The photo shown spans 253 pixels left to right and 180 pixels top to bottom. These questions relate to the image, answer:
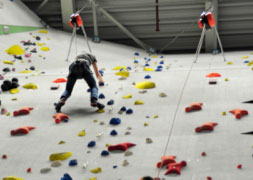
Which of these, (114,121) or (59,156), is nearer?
(59,156)

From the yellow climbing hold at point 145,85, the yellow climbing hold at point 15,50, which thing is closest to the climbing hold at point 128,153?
the yellow climbing hold at point 145,85

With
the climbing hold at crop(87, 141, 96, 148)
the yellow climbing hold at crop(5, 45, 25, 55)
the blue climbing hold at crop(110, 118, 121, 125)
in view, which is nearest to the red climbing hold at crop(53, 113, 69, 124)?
the blue climbing hold at crop(110, 118, 121, 125)

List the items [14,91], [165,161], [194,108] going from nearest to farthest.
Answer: [165,161] → [194,108] → [14,91]

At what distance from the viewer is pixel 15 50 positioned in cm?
541

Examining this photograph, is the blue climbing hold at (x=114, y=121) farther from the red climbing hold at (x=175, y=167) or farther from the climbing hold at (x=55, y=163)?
the red climbing hold at (x=175, y=167)

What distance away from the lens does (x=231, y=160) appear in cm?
191

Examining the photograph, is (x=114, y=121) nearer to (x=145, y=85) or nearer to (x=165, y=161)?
(x=165, y=161)

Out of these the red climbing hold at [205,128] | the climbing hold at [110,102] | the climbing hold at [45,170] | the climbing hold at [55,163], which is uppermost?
the red climbing hold at [205,128]

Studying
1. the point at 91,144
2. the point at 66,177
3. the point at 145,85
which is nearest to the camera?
the point at 66,177

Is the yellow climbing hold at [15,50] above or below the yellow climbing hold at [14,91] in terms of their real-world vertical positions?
above

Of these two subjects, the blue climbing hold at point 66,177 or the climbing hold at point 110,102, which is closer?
the blue climbing hold at point 66,177

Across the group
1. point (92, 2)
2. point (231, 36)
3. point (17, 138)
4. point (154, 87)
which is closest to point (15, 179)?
point (17, 138)

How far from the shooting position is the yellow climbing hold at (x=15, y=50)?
5.29m

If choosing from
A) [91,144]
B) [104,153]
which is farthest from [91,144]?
[104,153]
